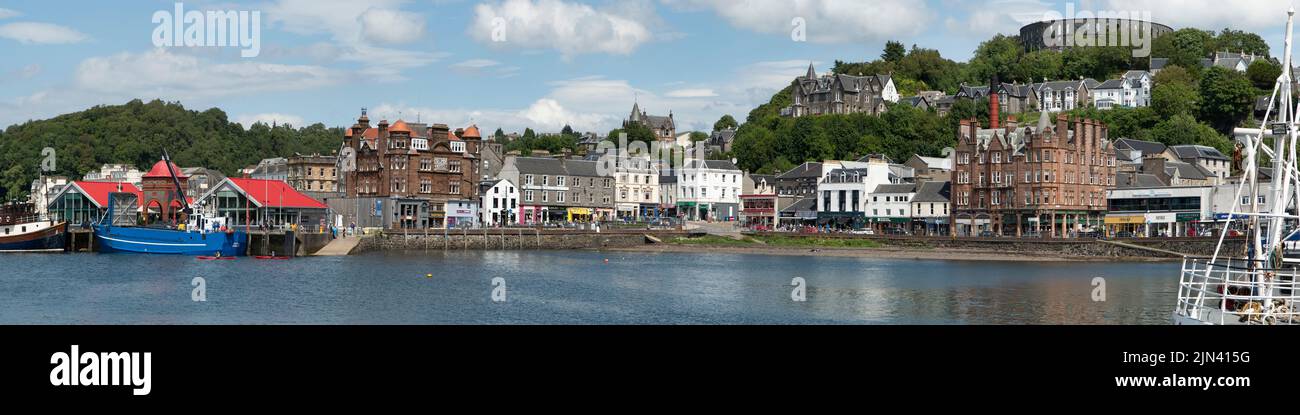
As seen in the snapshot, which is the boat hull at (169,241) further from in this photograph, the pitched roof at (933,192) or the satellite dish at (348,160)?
the pitched roof at (933,192)

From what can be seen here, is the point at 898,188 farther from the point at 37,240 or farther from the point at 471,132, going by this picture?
the point at 37,240

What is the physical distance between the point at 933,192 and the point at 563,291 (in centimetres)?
6816

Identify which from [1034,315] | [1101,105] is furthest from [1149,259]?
[1101,105]

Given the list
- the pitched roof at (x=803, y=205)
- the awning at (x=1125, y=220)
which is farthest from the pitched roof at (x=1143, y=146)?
the pitched roof at (x=803, y=205)

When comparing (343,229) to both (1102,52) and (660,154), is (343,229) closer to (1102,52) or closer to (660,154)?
(660,154)

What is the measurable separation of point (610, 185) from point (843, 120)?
3753cm

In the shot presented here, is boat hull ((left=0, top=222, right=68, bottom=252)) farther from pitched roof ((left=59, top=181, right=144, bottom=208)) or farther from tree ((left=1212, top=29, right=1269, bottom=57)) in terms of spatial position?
tree ((left=1212, top=29, right=1269, bottom=57))

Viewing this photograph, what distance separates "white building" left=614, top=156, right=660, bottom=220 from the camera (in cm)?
13762

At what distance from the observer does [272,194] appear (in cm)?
9844

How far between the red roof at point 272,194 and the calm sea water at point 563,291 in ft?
46.6

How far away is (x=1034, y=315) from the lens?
1849 inches

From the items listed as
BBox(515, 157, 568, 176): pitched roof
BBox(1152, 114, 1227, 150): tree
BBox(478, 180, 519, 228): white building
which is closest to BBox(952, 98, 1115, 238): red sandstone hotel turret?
BBox(1152, 114, 1227, 150): tree

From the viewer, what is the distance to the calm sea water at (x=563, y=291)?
45.1 metres

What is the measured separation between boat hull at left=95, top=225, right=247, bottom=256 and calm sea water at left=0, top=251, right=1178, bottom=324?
2.77 m
